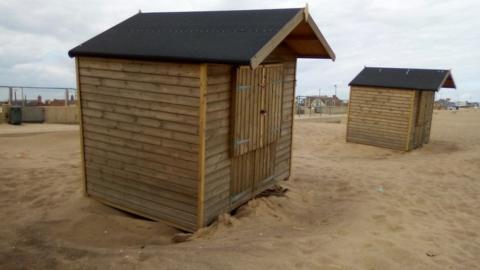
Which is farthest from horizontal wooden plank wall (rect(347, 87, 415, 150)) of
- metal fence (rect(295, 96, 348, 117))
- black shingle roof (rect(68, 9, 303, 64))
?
metal fence (rect(295, 96, 348, 117))

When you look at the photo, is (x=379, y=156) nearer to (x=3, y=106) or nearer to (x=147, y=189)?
(x=147, y=189)

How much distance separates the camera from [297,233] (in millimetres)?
6340

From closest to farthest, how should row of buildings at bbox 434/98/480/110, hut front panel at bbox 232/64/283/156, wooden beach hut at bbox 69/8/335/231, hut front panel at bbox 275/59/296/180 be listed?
wooden beach hut at bbox 69/8/335/231 → hut front panel at bbox 232/64/283/156 → hut front panel at bbox 275/59/296/180 → row of buildings at bbox 434/98/480/110

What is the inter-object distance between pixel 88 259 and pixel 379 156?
12.8 metres

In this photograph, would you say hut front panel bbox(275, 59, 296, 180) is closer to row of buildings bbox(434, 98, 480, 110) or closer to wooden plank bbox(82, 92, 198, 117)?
wooden plank bbox(82, 92, 198, 117)

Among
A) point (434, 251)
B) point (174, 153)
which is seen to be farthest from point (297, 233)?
point (174, 153)

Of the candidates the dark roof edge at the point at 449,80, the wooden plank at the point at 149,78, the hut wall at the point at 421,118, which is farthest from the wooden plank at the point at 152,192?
the dark roof edge at the point at 449,80

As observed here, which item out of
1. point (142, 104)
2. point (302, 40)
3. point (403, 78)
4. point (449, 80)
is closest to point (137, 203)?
point (142, 104)

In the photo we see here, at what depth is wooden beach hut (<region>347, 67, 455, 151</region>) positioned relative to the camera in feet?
52.1

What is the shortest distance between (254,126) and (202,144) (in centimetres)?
147

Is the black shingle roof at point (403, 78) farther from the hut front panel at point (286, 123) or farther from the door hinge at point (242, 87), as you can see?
the door hinge at point (242, 87)

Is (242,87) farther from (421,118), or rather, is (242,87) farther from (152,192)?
(421,118)

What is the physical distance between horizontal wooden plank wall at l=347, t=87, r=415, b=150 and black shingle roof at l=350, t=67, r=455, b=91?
0.25 metres

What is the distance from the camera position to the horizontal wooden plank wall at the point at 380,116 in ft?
52.4
